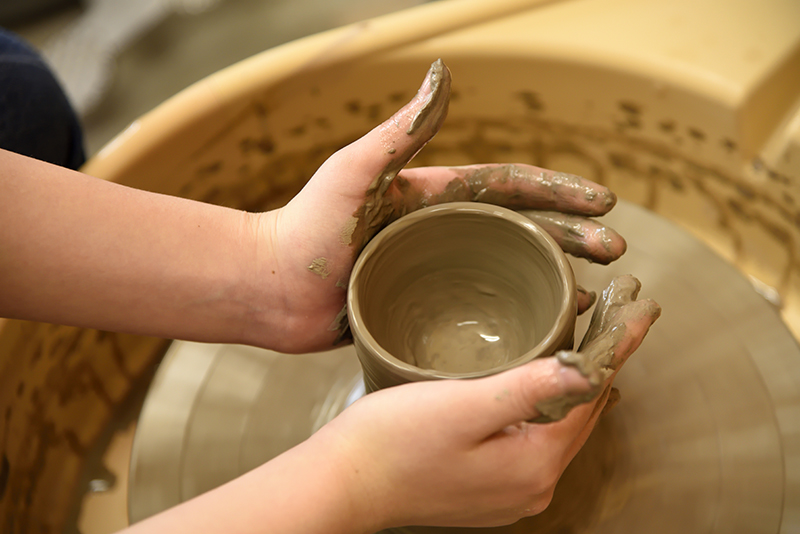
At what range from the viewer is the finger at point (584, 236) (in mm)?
930

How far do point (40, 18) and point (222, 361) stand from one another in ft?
7.45

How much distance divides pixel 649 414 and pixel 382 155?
0.60 meters

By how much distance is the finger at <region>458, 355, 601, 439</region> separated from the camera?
62cm

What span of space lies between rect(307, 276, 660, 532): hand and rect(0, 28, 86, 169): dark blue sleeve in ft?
2.75

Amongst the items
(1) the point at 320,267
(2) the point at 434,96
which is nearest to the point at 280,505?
(1) the point at 320,267

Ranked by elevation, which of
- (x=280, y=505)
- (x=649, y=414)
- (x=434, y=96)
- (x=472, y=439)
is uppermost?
(x=434, y=96)

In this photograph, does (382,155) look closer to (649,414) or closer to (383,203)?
(383,203)

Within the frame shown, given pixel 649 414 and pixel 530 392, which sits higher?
pixel 530 392

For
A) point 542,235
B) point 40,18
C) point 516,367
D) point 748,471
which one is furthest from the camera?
point 40,18

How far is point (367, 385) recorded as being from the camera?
0.92m

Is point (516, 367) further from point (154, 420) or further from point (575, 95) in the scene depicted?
point (575, 95)

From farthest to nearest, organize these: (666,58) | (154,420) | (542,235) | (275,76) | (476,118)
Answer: (476,118)
(275,76)
(666,58)
(154,420)
(542,235)

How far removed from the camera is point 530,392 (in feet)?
2.13

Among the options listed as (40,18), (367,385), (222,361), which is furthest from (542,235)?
(40,18)
